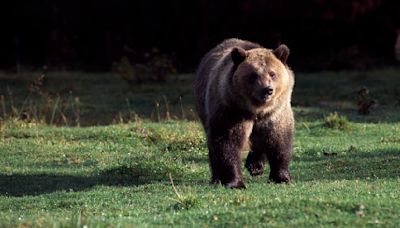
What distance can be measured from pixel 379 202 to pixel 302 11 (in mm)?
23373

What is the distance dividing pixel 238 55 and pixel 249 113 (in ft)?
2.18

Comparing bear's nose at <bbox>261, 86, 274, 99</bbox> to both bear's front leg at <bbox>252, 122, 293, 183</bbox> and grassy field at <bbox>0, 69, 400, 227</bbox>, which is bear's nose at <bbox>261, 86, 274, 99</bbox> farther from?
grassy field at <bbox>0, 69, 400, 227</bbox>

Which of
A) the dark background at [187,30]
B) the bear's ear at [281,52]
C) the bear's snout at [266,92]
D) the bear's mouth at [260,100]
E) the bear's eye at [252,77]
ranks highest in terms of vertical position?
the bear's ear at [281,52]

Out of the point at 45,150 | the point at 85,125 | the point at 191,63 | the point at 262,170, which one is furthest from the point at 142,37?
the point at 262,170

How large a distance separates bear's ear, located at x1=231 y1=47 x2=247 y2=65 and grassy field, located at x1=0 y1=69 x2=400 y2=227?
142 centimetres

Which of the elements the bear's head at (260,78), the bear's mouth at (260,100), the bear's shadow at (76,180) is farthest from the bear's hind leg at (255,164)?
the bear's mouth at (260,100)

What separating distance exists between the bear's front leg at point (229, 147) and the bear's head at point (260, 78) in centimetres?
28

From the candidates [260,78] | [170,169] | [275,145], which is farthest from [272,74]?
[170,169]

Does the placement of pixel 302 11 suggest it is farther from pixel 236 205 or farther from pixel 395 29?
pixel 236 205

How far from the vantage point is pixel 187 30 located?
34.3 m

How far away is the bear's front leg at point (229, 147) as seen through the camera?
11492mm

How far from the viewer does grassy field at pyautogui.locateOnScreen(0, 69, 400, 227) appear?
8859 mm

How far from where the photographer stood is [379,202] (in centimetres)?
918

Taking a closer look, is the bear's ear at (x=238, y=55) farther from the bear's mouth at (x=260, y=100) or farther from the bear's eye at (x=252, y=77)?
the bear's mouth at (x=260, y=100)
